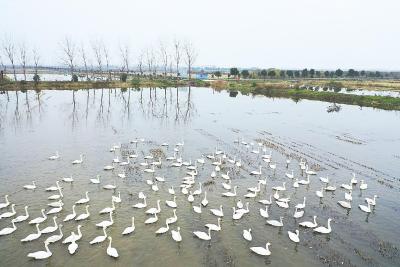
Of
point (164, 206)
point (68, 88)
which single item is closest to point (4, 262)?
point (164, 206)

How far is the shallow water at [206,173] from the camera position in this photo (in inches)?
653

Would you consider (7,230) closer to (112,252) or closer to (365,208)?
(112,252)

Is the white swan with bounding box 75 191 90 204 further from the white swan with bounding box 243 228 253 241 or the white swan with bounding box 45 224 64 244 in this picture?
the white swan with bounding box 243 228 253 241

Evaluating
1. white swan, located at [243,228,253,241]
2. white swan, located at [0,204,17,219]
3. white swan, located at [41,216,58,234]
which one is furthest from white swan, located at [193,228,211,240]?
white swan, located at [0,204,17,219]

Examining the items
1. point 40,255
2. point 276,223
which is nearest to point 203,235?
point 276,223

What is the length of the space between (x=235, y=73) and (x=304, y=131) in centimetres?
8267

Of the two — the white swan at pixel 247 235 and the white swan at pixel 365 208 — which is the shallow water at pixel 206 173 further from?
the white swan at pixel 365 208

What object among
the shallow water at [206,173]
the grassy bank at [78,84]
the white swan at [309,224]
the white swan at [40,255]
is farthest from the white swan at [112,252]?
the grassy bank at [78,84]

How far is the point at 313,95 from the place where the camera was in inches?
3000

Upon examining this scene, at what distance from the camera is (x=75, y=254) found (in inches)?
628


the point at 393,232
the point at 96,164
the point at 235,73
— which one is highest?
the point at 235,73

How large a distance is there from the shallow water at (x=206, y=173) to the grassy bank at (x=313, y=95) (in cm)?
736

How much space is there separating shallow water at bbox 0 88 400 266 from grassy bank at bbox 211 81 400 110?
7356 millimetres

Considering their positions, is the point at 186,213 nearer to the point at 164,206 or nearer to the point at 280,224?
the point at 164,206
